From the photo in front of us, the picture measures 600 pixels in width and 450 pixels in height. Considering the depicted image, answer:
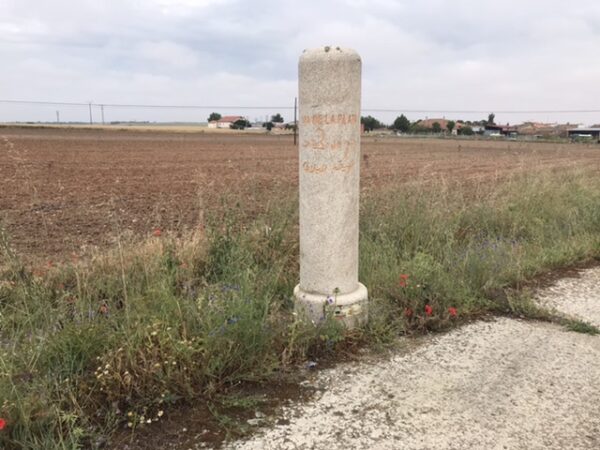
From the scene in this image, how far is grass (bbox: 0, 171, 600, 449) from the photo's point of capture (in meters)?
2.51

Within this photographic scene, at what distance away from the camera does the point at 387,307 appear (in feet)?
12.6

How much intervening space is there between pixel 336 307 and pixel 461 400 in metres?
1.04

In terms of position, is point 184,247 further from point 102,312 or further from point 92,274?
point 102,312

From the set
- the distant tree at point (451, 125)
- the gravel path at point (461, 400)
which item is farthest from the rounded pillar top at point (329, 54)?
the distant tree at point (451, 125)

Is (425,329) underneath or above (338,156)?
underneath

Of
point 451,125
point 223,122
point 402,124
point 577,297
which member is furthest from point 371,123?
point 577,297

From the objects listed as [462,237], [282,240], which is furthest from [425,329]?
[462,237]

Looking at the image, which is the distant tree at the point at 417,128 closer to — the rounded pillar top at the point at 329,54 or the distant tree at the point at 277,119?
the distant tree at the point at 277,119

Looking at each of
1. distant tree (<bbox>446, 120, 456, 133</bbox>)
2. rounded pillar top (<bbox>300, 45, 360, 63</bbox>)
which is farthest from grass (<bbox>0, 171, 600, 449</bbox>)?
distant tree (<bbox>446, 120, 456, 133</bbox>)

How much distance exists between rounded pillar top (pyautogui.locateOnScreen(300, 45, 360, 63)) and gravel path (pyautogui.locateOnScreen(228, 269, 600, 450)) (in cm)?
200

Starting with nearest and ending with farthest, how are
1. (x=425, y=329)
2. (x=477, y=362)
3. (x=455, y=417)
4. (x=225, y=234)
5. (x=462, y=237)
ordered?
(x=455, y=417) < (x=477, y=362) < (x=425, y=329) < (x=225, y=234) < (x=462, y=237)

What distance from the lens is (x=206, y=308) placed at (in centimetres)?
315

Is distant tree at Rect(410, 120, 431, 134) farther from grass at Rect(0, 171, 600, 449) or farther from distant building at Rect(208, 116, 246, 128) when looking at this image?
grass at Rect(0, 171, 600, 449)

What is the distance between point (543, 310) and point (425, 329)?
108 centimetres
